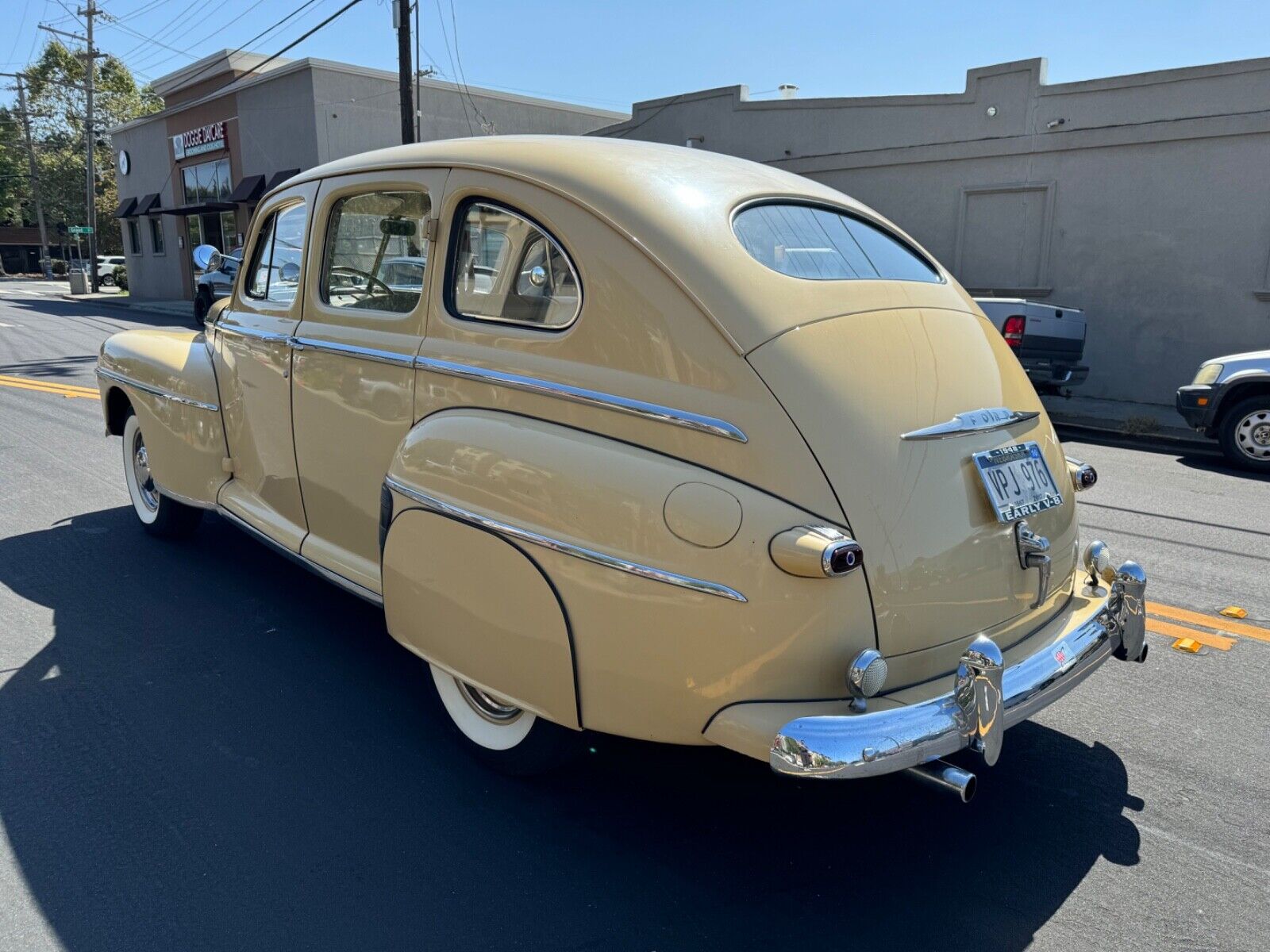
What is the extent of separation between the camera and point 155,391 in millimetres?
4781

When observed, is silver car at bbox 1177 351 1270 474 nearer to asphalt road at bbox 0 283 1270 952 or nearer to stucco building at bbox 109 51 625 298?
asphalt road at bbox 0 283 1270 952

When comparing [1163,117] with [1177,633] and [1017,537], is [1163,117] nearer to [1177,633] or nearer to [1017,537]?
[1177,633]

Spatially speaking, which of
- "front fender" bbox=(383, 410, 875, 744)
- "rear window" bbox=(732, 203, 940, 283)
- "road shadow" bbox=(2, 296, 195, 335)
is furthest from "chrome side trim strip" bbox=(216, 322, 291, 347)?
"road shadow" bbox=(2, 296, 195, 335)

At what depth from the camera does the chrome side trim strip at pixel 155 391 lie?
446cm

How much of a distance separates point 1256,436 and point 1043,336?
2.73m

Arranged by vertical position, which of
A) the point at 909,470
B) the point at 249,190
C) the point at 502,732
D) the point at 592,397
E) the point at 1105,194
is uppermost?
the point at 249,190

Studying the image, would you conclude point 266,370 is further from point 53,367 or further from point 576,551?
point 53,367

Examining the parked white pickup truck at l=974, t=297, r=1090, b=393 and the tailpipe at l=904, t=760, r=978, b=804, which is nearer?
the tailpipe at l=904, t=760, r=978, b=804

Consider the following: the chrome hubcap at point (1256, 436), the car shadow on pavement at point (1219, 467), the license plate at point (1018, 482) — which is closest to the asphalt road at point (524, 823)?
the license plate at point (1018, 482)

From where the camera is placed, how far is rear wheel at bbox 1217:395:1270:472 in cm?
834

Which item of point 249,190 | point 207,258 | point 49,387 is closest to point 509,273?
point 207,258

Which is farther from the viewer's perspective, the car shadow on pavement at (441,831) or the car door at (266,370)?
the car door at (266,370)

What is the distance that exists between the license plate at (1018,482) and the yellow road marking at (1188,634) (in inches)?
72.9

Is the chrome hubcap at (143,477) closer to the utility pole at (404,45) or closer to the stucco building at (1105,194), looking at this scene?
the stucco building at (1105,194)
